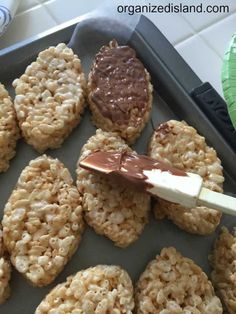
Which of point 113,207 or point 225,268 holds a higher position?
point 113,207

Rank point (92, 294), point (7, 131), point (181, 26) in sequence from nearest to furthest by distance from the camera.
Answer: point (92, 294), point (7, 131), point (181, 26)

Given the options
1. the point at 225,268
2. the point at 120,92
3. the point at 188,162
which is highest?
the point at 120,92

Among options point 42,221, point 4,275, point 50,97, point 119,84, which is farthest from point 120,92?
point 4,275

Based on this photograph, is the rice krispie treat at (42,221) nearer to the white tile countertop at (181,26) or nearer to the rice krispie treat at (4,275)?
the rice krispie treat at (4,275)

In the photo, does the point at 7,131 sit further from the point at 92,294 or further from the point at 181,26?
the point at 181,26

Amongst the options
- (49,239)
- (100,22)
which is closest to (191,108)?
(100,22)

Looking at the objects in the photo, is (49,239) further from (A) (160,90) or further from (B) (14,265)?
(A) (160,90)
